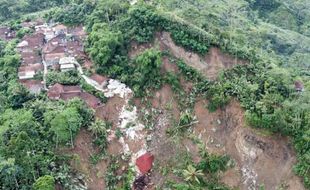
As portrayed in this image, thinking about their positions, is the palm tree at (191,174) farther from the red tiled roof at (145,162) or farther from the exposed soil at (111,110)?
the exposed soil at (111,110)

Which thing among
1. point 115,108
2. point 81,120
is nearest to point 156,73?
point 115,108

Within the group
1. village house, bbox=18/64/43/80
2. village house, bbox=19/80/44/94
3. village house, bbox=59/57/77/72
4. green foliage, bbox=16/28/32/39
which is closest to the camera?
village house, bbox=19/80/44/94

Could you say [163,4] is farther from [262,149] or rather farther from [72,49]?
[262,149]

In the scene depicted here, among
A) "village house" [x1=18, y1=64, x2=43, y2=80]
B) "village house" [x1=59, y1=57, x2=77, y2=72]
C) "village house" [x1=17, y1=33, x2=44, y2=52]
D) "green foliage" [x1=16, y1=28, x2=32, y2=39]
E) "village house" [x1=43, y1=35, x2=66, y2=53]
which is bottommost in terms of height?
"green foliage" [x1=16, y1=28, x2=32, y2=39]

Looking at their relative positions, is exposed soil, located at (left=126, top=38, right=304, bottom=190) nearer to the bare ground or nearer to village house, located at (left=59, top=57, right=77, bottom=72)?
the bare ground

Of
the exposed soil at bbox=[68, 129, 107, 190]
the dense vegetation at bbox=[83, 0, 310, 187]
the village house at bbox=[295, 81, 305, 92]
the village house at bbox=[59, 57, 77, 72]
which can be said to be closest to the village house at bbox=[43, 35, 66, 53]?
the village house at bbox=[59, 57, 77, 72]

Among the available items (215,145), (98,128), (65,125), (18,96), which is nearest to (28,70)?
(18,96)

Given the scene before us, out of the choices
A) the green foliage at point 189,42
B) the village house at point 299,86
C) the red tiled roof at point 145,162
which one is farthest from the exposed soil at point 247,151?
the green foliage at point 189,42
